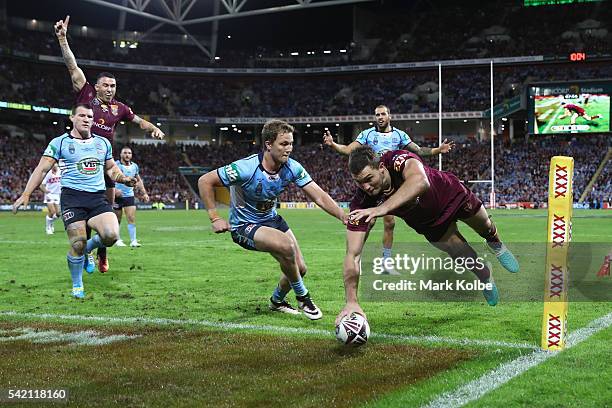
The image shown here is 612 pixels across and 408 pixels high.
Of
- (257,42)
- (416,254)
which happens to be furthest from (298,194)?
(416,254)

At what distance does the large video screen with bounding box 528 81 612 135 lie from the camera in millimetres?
38219

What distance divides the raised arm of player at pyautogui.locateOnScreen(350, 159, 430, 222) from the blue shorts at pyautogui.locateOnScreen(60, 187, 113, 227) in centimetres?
455

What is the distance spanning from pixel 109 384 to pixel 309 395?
131 cm

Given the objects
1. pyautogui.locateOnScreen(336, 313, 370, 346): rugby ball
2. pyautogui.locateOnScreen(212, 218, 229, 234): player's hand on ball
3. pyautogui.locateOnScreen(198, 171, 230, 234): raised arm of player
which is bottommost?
pyautogui.locateOnScreen(336, 313, 370, 346): rugby ball

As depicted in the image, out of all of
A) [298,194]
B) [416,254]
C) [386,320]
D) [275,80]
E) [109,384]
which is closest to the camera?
[109,384]

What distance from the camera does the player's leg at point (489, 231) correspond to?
6.83m

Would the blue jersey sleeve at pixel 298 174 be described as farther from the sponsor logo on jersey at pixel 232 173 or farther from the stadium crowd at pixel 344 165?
the stadium crowd at pixel 344 165

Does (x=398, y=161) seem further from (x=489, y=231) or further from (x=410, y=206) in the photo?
(x=489, y=231)

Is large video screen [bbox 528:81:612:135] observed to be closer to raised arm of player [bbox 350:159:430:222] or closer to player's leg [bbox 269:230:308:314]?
player's leg [bbox 269:230:308:314]

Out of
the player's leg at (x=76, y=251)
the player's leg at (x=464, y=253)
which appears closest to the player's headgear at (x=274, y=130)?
the player's leg at (x=464, y=253)

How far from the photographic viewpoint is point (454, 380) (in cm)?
410

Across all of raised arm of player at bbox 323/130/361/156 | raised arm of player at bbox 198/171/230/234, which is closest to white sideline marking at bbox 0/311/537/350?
raised arm of player at bbox 198/171/230/234

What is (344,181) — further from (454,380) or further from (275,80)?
(454,380)

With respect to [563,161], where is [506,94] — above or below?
above
